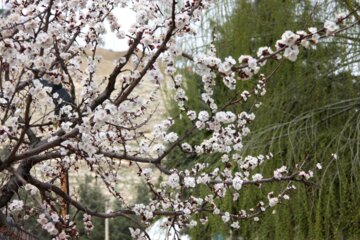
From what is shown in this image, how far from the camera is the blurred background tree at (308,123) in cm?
553

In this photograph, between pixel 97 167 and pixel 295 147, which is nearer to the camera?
pixel 97 167

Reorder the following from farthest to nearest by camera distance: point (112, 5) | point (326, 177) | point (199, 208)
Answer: point (326, 177)
point (112, 5)
point (199, 208)

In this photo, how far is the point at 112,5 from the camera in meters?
4.04

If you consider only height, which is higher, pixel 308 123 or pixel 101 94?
pixel 308 123

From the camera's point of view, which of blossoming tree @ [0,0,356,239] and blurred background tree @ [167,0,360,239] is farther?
blurred background tree @ [167,0,360,239]

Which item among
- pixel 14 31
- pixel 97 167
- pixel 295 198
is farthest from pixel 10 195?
pixel 295 198

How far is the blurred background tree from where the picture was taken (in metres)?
5.53

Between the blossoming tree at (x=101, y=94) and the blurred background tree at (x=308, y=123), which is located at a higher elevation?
the blurred background tree at (x=308, y=123)

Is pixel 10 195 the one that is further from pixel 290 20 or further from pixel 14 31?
pixel 290 20

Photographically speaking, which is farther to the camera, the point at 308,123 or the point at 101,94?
the point at 308,123

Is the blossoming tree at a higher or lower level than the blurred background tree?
lower

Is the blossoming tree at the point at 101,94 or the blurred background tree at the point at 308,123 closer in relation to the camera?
the blossoming tree at the point at 101,94

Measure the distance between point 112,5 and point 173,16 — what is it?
1426 mm

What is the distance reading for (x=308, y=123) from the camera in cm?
595
